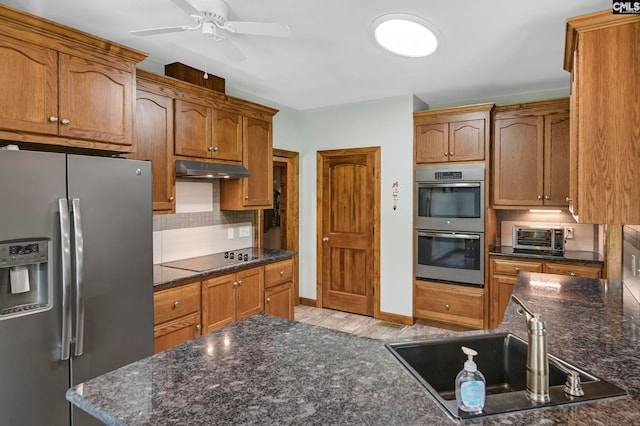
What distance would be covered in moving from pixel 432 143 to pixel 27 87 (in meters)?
3.55

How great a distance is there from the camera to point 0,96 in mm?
1858

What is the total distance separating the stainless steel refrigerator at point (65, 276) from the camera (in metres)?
1.74

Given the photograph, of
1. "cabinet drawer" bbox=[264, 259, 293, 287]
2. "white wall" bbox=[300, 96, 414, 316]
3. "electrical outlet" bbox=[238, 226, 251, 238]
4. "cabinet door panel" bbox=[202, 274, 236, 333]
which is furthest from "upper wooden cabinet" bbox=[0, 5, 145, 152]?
"white wall" bbox=[300, 96, 414, 316]

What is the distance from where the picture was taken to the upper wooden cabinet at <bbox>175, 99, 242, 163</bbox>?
299cm

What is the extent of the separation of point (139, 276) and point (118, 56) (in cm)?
138

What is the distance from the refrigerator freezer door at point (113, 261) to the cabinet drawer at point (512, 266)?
Answer: 3.24 m

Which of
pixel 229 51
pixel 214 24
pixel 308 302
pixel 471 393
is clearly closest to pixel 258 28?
pixel 214 24

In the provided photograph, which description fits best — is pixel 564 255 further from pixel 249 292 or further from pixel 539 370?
pixel 539 370

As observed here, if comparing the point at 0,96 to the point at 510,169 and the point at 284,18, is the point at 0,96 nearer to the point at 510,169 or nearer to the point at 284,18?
the point at 284,18

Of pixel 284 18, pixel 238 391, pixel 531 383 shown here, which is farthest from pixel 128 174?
pixel 531 383

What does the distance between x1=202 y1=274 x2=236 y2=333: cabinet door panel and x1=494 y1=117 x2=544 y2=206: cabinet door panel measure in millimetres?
2888

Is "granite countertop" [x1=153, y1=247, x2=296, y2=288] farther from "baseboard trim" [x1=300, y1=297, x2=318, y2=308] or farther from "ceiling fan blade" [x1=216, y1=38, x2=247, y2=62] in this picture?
"ceiling fan blade" [x1=216, y1=38, x2=247, y2=62]

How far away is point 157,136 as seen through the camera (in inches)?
111

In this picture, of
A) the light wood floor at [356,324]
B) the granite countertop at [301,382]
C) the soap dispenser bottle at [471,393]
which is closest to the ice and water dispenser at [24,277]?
the granite countertop at [301,382]
